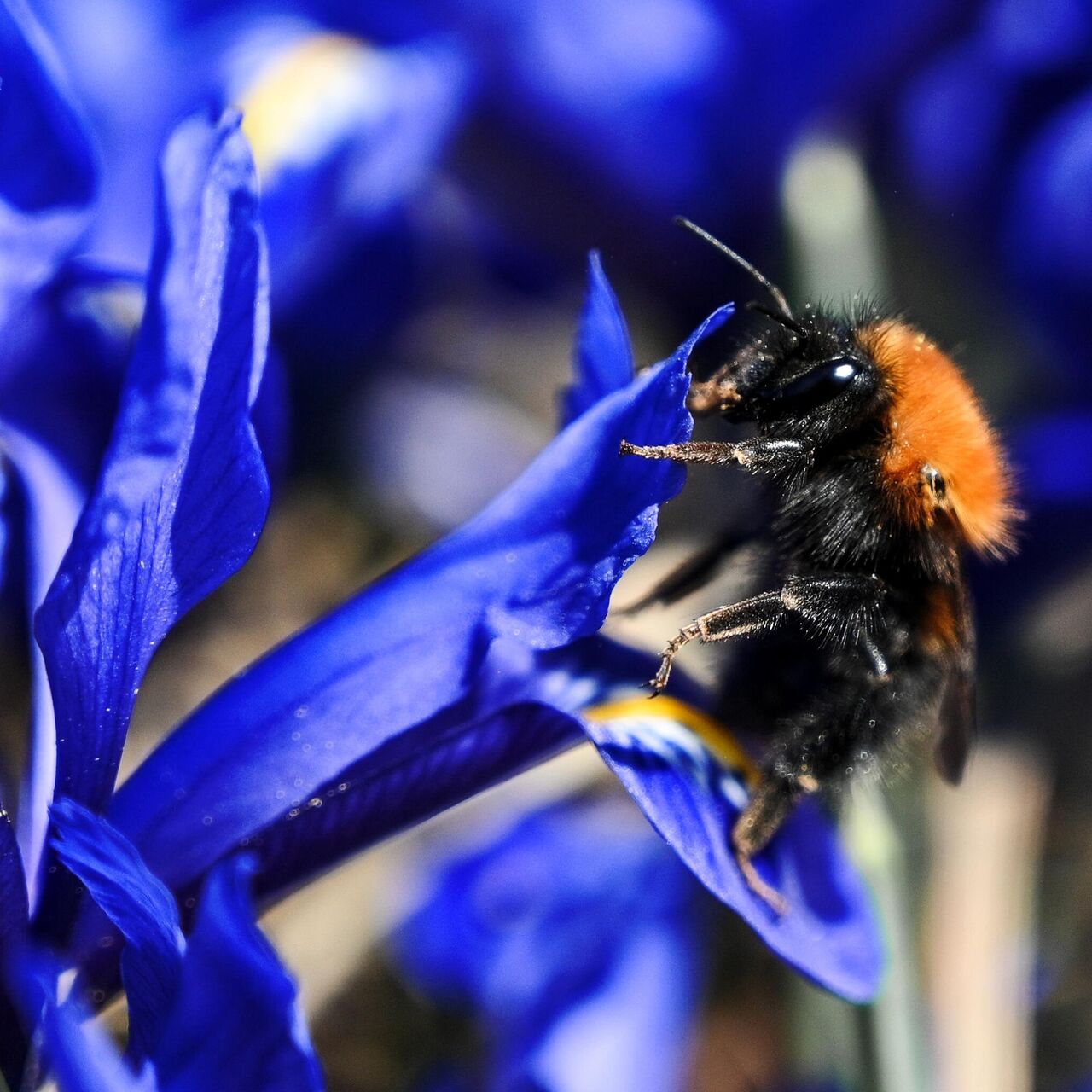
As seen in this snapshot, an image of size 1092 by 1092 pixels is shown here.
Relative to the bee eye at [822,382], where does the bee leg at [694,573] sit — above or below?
below

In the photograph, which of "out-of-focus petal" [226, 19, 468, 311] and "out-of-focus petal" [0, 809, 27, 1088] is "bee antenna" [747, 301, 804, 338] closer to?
"out-of-focus petal" [0, 809, 27, 1088]

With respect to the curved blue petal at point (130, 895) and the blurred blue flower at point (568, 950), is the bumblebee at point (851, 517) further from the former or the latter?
the blurred blue flower at point (568, 950)

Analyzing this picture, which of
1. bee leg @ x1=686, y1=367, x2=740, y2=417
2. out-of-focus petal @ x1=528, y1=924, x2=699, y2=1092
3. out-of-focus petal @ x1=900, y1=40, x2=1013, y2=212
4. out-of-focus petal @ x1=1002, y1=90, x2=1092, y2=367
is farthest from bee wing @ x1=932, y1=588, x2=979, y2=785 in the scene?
out-of-focus petal @ x1=900, y1=40, x2=1013, y2=212

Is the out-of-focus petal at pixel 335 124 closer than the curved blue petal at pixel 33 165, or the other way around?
the curved blue petal at pixel 33 165

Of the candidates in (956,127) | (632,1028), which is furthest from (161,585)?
(956,127)

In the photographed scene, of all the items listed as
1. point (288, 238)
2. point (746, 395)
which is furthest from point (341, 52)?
point (746, 395)

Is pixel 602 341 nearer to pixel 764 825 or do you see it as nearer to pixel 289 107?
pixel 764 825

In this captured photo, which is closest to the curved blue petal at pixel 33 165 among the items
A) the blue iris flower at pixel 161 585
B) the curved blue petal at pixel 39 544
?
the blue iris flower at pixel 161 585
